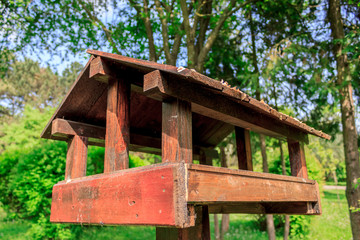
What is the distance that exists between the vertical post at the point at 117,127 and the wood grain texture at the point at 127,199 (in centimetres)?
17

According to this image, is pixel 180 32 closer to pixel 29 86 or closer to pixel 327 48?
pixel 327 48

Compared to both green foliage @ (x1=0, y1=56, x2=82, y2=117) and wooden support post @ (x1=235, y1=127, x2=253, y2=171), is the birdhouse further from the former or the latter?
green foliage @ (x1=0, y1=56, x2=82, y2=117)

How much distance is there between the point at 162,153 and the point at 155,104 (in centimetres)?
169

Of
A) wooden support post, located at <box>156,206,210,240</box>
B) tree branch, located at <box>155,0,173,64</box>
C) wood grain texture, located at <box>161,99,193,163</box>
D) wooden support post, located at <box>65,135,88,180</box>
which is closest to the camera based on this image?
wood grain texture, located at <box>161,99,193,163</box>

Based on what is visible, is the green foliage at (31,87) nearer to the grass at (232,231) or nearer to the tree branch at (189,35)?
the grass at (232,231)

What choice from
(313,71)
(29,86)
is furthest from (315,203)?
(29,86)

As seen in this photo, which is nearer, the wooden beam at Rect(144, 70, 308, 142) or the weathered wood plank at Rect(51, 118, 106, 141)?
the wooden beam at Rect(144, 70, 308, 142)

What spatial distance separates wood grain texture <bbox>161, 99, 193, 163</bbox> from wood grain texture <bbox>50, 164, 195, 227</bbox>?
156 millimetres

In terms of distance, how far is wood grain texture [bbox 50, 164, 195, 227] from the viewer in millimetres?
1785

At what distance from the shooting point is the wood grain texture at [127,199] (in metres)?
1.79

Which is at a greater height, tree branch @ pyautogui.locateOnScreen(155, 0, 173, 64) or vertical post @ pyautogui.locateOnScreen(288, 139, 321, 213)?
tree branch @ pyautogui.locateOnScreen(155, 0, 173, 64)

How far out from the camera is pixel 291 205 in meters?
3.94

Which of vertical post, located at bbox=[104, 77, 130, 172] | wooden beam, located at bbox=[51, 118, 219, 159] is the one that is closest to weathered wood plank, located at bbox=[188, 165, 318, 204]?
vertical post, located at bbox=[104, 77, 130, 172]

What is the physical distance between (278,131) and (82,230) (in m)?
7.60
